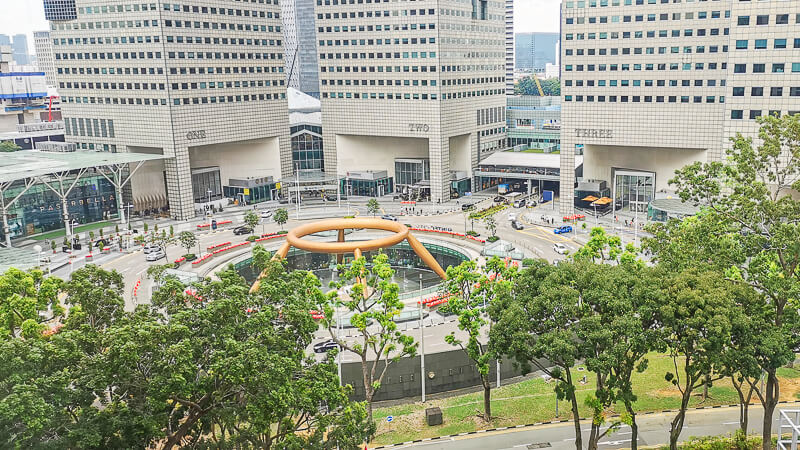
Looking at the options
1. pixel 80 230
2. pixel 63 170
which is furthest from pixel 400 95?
pixel 80 230

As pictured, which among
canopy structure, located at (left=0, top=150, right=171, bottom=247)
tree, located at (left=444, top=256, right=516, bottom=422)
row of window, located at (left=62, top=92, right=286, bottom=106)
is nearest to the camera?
tree, located at (left=444, top=256, right=516, bottom=422)

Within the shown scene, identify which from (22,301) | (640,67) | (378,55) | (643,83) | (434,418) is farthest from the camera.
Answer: (378,55)

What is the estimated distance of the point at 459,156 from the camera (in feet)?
433

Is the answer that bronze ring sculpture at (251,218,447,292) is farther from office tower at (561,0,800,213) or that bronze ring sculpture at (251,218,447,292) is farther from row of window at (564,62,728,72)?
row of window at (564,62,728,72)

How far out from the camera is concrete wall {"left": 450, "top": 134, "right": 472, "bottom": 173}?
130 m

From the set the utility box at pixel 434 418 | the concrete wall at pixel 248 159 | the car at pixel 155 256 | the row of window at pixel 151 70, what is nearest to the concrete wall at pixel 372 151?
the concrete wall at pixel 248 159

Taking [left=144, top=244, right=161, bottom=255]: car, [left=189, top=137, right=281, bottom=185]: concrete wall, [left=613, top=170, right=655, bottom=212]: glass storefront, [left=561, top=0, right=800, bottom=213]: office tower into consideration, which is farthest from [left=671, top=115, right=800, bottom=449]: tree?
[left=189, top=137, right=281, bottom=185]: concrete wall

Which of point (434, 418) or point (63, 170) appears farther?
point (63, 170)

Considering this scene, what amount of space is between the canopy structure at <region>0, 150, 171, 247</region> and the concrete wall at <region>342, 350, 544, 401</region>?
61.3m

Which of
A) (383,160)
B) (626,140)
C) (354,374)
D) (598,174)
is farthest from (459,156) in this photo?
(354,374)

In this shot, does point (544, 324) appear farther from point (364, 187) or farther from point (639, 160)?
point (364, 187)

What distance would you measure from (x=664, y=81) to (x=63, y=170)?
85015 millimetres

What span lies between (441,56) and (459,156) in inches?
848

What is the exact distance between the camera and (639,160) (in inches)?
4328
